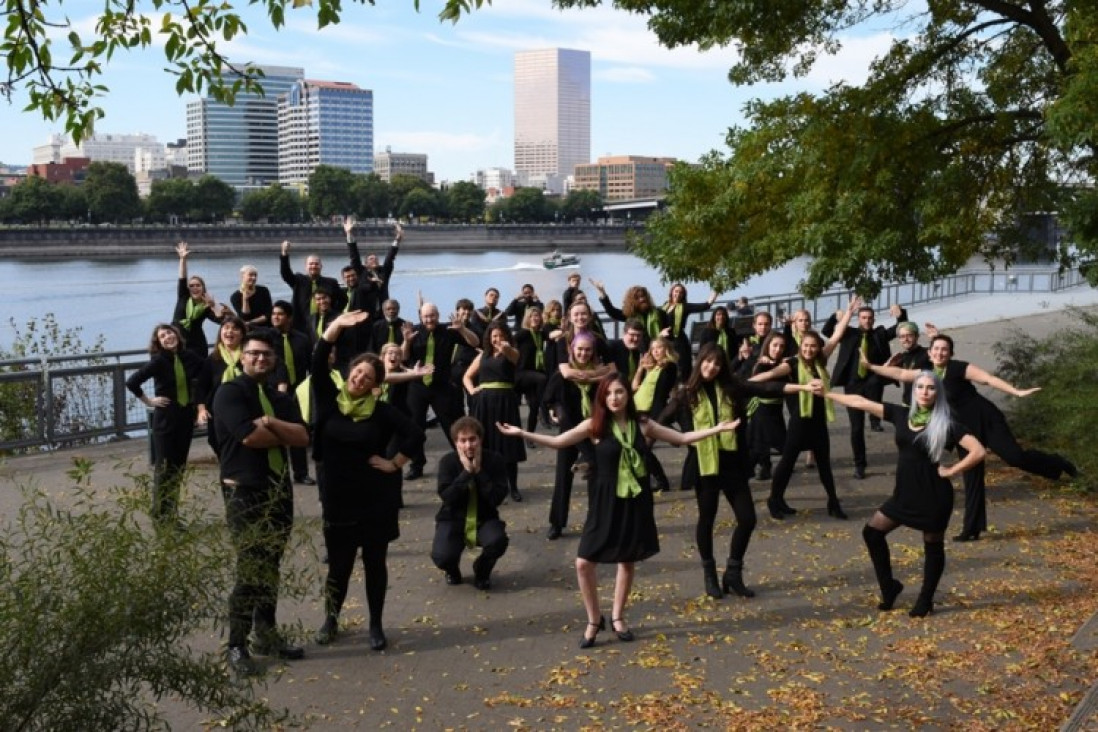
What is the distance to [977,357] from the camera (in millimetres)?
22562

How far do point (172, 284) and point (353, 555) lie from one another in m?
56.5

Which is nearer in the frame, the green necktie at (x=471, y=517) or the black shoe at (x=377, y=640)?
the black shoe at (x=377, y=640)

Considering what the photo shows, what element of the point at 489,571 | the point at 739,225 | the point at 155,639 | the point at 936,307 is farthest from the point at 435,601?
the point at 936,307

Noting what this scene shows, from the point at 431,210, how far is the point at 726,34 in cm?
12632

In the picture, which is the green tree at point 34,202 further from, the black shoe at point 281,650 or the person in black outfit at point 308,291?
the black shoe at point 281,650

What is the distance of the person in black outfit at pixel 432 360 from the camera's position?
37.8 ft

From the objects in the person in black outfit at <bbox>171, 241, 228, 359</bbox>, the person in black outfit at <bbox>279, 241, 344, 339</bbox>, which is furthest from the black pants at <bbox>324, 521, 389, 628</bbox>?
the person in black outfit at <bbox>279, 241, 344, 339</bbox>

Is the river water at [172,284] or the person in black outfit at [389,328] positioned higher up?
the person in black outfit at [389,328]

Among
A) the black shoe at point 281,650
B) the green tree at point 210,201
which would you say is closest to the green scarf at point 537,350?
the black shoe at point 281,650

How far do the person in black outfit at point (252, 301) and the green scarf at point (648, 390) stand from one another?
4954 millimetres

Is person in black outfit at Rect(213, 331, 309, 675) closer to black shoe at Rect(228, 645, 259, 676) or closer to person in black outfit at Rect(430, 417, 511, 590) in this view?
black shoe at Rect(228, 645, 259, 676)

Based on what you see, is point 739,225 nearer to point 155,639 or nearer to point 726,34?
point 726,34

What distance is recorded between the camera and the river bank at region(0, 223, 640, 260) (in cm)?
8488

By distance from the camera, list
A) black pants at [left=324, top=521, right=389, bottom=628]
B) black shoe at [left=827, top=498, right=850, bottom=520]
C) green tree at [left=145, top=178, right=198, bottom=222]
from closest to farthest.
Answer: black pants at [left=324, top=521, right=389, bottom=628] < black shoe at [left=827, top=498, right=850, bottom=520] < green tree at [left=145, top=178, right=198, bottom=222]
